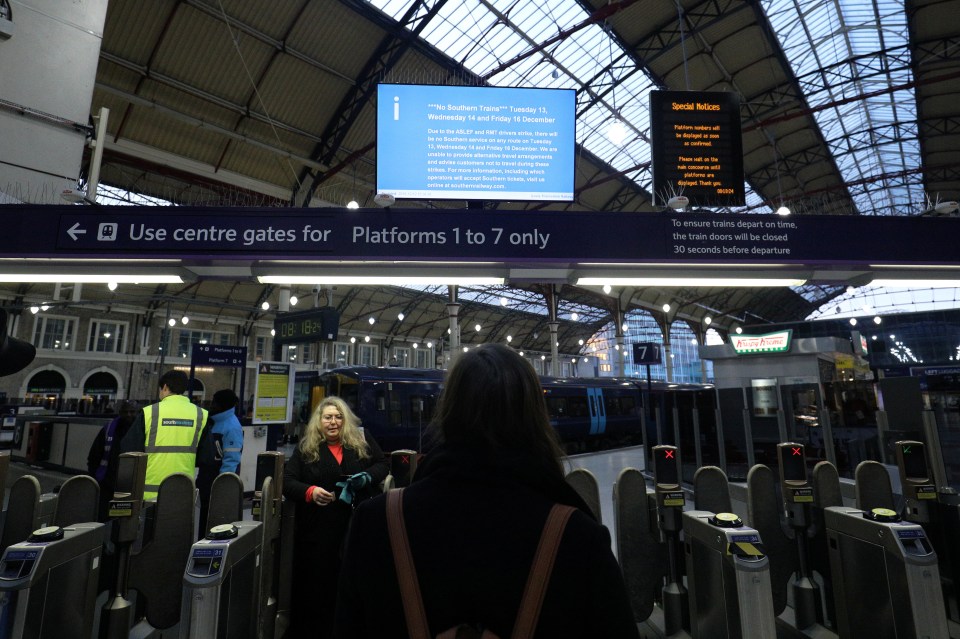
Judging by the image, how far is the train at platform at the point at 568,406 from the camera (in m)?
9.58

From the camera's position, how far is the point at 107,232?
322 centimetres

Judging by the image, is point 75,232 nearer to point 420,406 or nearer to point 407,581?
point 407,581

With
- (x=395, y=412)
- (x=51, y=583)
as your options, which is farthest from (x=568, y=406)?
(x=51, y=583)

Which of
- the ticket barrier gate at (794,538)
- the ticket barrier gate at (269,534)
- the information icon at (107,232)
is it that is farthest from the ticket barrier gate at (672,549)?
the information icon at (107,232)

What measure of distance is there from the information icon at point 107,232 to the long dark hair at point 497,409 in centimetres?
316

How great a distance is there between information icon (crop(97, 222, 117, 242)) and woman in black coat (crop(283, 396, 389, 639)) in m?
1.72

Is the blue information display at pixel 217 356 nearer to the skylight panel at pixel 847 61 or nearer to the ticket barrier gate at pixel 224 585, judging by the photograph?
the ticket barrier gate at pixel 224 585

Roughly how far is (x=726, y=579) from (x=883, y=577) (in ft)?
3.90

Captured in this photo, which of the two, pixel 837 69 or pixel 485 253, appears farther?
pixel 837 69

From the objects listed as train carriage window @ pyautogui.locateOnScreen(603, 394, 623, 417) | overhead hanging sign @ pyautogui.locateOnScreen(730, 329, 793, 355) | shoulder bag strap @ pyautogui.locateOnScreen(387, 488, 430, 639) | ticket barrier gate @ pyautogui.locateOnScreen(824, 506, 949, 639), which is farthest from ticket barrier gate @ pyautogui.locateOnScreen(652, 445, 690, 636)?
train carriage window @ pyautogui.locateOnScreen(603, 394, 623, 417)

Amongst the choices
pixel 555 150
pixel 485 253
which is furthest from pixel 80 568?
pixel 555 150

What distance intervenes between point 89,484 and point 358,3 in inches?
523

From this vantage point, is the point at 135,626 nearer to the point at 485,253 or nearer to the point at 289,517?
the point at 289,517

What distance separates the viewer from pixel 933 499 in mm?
3848
